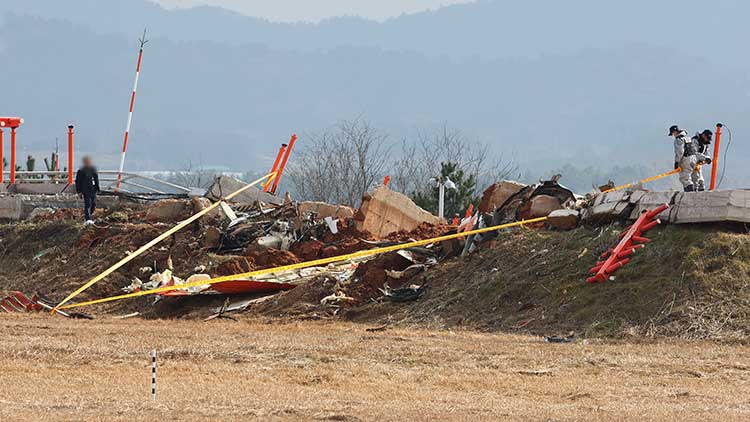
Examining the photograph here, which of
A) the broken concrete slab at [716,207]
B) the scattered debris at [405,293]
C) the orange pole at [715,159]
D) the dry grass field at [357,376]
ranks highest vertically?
the orange pole at [715,159]

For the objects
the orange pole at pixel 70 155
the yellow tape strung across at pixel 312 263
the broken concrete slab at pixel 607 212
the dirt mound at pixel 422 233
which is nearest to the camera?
the broken concrete slab at pixel 607 212

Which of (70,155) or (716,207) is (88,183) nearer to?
(70,155)

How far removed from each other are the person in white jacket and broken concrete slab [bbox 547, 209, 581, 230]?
197cm

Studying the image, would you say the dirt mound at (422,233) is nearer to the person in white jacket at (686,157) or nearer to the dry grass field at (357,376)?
the person in white jacket at (686,157)

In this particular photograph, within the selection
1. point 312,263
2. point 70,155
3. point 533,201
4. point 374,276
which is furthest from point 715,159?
point 70,155

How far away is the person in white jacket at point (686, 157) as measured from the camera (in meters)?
21.1

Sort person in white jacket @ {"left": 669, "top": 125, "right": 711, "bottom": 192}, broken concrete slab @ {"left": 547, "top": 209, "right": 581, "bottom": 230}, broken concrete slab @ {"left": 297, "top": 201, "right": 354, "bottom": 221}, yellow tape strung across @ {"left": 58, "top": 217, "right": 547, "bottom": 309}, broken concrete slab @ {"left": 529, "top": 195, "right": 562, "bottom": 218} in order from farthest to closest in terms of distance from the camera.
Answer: broken concrete slab @ {"left": 297, "top": 201, "right": 354, "bottom": 221} → broken concrete slab @ {"left": 529, "top": 195, "right": 562, "bottom": 218} → yellow tape strung across @ {"left": 58, "top": 217, "right": 547, "bottom": 309} → broken concrete slab @ {"left": 547, "top": 209, "right": 581, "bottom": 230} → person in white jacket @ {"left": 669, "top": 125, "right": 711, "bottom": 192}

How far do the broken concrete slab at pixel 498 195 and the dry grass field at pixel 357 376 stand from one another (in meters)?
6.70

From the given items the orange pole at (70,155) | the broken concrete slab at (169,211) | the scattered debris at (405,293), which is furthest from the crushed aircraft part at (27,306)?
the orange pole at (70,155)

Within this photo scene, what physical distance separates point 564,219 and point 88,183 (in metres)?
12.1

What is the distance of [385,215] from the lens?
87.0ft

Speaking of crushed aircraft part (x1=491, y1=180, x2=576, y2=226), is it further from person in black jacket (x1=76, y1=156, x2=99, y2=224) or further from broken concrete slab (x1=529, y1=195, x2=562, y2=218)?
Answer: person in black jacket (x1=76, y1=156, x2=99, y2=224)

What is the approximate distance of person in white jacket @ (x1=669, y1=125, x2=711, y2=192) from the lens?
2111 cm

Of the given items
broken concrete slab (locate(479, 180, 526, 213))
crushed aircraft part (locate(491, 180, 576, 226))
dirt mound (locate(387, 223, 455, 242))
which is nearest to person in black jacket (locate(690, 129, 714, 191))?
crushed aircraft part (locate(491, 180, 576, 226))
